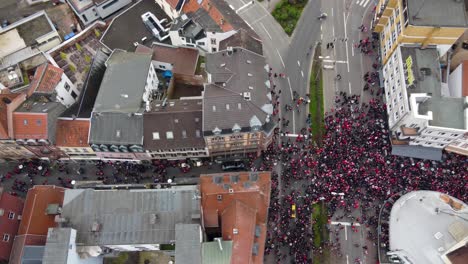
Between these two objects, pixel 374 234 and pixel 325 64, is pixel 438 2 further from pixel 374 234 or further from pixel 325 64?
pixel 374 234

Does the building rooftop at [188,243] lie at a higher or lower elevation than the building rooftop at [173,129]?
lower

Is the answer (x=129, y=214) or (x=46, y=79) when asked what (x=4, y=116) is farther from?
(x=129, y=214)

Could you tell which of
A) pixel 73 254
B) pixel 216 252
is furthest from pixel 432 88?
pixel 73 254

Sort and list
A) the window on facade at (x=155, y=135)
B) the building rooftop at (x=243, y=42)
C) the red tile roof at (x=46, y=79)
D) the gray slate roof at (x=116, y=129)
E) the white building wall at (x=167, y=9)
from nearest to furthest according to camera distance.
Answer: the gray slate roof at (x=116, y=129)
the window on facade at (x=155, y=135)
the red tile roof at (x=46, y=79)
the building rooftop at (x=243, y=42)
the white building wall at (x=167, y=9)

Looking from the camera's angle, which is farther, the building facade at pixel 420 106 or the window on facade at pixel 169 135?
the window on facade at pixel 169 135

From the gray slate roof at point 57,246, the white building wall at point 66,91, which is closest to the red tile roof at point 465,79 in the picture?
the gray slate roof at point 57,246

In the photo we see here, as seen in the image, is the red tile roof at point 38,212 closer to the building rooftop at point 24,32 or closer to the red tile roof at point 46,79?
the red tile roof at point 46,79

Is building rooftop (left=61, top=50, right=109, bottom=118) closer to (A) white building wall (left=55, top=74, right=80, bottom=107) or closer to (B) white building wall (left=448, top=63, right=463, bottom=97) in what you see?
(A) white building wall (left=55, top=74, right=80, bottom=107)
